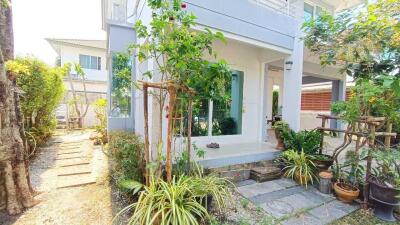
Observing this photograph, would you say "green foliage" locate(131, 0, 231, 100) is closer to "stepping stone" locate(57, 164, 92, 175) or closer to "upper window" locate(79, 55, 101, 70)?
"stepping stone" locate(57, 164, 92, 175)

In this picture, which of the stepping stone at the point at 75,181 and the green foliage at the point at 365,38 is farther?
the stepping stone at the point at 75,181

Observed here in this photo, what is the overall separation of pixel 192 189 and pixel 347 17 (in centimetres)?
510

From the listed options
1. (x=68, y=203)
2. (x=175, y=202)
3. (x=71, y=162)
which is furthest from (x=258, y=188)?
(x=71, y=162)

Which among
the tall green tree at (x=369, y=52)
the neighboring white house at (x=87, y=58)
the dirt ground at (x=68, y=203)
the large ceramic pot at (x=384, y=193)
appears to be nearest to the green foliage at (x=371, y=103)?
the tall green tree at (x=369, y=52)

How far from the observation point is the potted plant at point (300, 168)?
5445 mm

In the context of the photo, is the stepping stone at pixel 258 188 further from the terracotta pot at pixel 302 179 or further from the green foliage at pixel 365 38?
the green foliage at pixel 365 38

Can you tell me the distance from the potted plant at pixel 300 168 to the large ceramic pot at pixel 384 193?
1.32 meters

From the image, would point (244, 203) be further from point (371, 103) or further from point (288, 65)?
point (288, 65)

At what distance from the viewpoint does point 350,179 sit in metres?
5.06

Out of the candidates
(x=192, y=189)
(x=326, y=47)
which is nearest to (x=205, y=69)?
(x=192, y=189)

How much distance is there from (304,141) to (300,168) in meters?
0.94

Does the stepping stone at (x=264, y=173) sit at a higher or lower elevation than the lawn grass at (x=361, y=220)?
higher

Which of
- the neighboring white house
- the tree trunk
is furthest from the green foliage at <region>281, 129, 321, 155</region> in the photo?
the neighboring white house

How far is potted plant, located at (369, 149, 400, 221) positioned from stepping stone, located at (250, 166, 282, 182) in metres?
1.98
